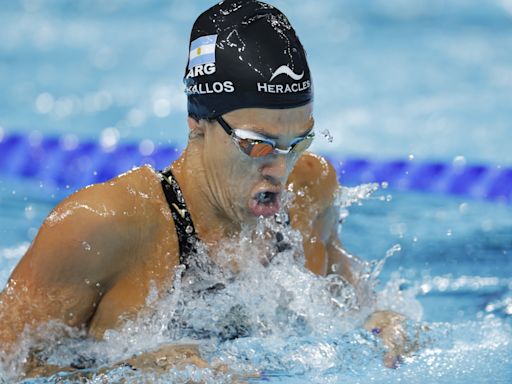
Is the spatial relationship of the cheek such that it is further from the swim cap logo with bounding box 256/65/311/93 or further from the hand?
the hand

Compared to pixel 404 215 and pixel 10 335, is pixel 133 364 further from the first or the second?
pixel 404 215

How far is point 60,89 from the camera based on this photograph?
6.18m

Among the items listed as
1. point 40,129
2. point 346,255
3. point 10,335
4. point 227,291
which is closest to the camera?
point 10,335

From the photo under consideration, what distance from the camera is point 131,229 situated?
212 cm

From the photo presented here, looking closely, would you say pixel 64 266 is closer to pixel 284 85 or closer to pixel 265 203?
pixel 265 203

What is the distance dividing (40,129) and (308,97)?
3.69m

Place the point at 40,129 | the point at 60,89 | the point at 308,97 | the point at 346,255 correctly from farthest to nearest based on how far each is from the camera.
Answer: the point at 60,89 → the point at 40,129 → the point at 346,255 → the point at 308,97

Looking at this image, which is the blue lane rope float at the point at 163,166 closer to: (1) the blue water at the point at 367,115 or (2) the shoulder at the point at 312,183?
(1) the blue water at the point at 367,115

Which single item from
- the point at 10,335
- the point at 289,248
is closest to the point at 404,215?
the point at 289,248

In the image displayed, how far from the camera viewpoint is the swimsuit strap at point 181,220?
224 cm

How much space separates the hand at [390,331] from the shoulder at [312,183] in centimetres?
33

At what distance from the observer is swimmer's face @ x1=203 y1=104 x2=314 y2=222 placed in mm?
2107

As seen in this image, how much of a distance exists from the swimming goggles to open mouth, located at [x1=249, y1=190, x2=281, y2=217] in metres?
0.09

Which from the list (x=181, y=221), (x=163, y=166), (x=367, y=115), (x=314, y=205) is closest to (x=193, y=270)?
(x=181, y=221)
